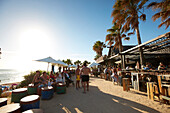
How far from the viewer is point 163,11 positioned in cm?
638

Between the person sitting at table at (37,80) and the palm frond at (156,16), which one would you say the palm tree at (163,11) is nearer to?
the palm frond at (156,16)

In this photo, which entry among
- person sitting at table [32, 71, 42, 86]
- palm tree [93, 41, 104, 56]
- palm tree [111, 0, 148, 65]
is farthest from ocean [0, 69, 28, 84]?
palm tree [93, 41, 104, 56]

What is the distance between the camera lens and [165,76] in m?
3.90

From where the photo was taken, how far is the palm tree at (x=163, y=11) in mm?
5984

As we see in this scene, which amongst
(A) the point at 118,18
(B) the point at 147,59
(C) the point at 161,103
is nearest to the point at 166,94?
(C) the point at 161,103

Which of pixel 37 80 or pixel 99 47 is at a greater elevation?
pixel 99 47

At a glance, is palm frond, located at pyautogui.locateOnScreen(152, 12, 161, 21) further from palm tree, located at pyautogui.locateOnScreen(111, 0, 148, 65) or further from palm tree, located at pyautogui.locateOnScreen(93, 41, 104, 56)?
palm tree, located at pyautogui.locateOnScreen(93, 41, 104, 56)

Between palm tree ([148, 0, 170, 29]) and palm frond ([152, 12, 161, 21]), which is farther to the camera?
palm frond ([152, 12, 161, 21])

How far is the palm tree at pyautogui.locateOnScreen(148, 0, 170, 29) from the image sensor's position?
5.98 metres

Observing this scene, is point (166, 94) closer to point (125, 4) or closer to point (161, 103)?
point (161, 103)

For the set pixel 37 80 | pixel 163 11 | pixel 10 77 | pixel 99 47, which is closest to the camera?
pixel 37 80

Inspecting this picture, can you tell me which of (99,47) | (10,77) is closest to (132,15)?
(99,47)

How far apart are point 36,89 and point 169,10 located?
34.1 ft

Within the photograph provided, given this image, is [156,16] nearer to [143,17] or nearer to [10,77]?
[143,17]
